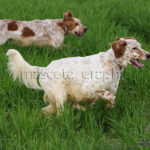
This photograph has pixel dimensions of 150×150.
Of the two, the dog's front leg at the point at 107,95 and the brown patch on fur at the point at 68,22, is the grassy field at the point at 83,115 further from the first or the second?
the brown patch on fur at the point at 68,22

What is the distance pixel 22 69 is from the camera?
12.2 feet

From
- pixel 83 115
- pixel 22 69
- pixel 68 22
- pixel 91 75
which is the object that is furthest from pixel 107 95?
pixel 68 22

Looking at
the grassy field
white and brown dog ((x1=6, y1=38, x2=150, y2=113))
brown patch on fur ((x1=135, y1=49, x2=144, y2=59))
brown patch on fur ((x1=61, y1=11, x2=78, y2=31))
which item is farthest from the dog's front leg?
brown patch on fur ((x1=61, y1=11, x2=78, y2=31))

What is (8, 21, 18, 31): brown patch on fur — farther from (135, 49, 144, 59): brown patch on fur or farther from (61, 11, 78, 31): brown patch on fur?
(135, 49, 144, 59): brown patch on fur

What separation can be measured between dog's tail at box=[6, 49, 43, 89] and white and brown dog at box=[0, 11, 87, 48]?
2.24m

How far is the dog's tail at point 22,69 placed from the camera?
371 cm

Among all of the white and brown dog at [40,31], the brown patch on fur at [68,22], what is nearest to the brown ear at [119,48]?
the white and brown dog at [40,31]

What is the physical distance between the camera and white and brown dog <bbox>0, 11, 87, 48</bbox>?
5965 mm

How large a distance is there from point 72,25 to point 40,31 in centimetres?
66

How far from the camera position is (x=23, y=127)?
318cm

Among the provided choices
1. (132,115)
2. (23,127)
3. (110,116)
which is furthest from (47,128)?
(132,115)

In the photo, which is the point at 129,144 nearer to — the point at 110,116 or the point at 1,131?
the point at 110,116

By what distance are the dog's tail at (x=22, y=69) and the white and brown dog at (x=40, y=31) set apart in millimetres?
2241

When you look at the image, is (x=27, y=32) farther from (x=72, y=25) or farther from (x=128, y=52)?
(x=128, y=52)
